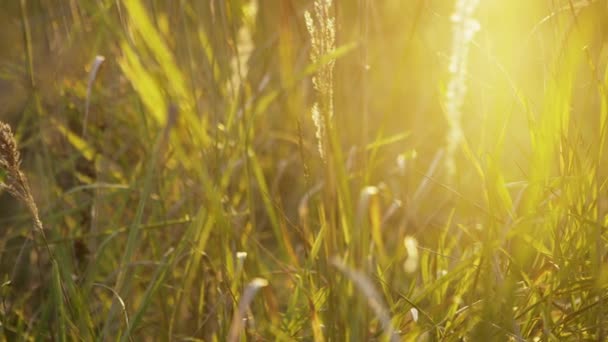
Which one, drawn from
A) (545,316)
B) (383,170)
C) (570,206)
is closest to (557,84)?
(570,206)

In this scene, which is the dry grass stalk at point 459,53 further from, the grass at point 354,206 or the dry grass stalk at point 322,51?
the dry grass stalk at point 322,51

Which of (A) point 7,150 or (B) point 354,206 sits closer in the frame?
(A) point 7,150

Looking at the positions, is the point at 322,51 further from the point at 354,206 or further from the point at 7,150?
the point at 7,150

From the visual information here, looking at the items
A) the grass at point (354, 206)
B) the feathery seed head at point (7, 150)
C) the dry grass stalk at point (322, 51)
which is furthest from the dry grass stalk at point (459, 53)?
the feathery seed head at point (7, 150)

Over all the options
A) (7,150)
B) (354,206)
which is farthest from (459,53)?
(7,150)

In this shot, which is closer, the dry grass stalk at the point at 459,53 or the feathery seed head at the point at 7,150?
the dry grass stalk at the point at 459,53

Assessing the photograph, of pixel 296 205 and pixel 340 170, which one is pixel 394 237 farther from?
pixel 340 170

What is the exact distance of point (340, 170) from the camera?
0.90 metres

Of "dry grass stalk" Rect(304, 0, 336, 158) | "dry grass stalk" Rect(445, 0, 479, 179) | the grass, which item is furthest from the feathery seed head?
"dry grass stalk" Rect(445, 0, 479, 179)

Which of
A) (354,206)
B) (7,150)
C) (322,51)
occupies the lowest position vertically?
(354,206)

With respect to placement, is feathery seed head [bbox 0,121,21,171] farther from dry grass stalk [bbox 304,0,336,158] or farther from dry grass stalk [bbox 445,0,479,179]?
dry grass stalk [bbox 445,0,479,179]

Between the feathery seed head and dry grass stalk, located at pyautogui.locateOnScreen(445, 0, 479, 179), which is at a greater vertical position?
dry grass stalk, located at pyautogui.locateOnScreen(445, 0, 479, 179)

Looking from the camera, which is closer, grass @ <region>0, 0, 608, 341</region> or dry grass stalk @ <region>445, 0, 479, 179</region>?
dry grass stalk @ <region>445, 0, 479, 179</region>

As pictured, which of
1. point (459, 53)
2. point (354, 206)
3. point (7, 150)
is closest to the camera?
point (459, 53)
